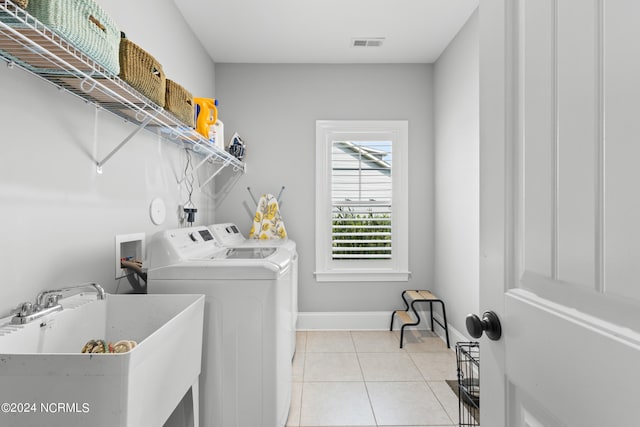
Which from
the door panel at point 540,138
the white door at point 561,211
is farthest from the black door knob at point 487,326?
the door panel at point 540,138

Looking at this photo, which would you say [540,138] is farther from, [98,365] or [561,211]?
[98,365]

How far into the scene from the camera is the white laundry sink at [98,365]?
0.79 meters

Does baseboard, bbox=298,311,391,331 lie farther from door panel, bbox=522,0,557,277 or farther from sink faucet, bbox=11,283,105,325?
door panel, bbox=522,0,557,277

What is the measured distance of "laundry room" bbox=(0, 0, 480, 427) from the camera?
123 centimetres

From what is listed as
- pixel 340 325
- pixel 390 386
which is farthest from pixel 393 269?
pixel 390 386

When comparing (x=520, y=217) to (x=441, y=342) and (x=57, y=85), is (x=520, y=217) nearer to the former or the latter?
(x=57, y=85)

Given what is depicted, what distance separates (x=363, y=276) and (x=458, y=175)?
131 centimetres

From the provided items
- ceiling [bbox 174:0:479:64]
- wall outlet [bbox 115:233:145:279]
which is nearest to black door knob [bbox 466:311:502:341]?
wall outlet [bbox 115:233:145:279]

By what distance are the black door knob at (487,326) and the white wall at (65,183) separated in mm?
1396

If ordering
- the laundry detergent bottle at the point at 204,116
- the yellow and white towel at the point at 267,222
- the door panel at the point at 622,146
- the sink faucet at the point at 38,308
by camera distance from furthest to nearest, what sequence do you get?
the yellow and white towel at the point at 267,222 < the laundry detergent bottle at the point at 204,116 < the sink faucet at the point at 38,308 < the door panel at the point at 622,146

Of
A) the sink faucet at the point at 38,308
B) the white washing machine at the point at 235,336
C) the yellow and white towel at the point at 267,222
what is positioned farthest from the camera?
the yellow and white towel at the point at 267,222

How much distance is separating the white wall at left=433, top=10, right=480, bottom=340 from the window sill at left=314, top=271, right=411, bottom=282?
35 cm

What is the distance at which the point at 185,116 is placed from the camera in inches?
72.3

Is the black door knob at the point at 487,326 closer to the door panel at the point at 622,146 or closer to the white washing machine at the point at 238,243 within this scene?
the door panel at the point at 622,146
